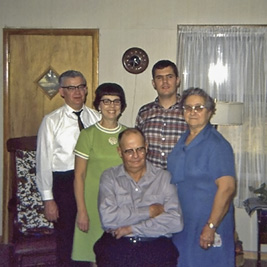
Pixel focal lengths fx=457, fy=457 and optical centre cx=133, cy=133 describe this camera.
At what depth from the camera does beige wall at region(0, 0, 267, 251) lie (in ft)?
14.4

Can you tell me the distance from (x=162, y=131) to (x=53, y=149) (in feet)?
2.36

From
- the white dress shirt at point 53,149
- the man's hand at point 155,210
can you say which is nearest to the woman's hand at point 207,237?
the man's hand at point 155,210

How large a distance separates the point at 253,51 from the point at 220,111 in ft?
2.66

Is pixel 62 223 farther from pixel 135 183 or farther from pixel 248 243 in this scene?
pixel 248 243

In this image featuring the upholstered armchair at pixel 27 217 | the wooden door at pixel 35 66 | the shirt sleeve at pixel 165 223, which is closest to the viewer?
the shirt sleeve at pixel 165 223

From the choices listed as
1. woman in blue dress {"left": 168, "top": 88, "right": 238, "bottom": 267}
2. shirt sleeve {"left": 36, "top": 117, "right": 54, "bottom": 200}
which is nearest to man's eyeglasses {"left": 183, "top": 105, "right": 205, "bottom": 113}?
woman in blue dress {"left": 168, "top": 88, "right": 238, "bottom": 267}

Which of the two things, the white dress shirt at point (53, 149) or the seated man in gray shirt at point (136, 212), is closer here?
the seated man in gray shirt at point (136, 212)

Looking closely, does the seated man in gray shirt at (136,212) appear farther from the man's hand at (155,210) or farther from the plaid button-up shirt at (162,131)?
the plaid button-up shirt at (162,131)

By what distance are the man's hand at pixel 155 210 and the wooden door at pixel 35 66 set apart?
221 centimetres

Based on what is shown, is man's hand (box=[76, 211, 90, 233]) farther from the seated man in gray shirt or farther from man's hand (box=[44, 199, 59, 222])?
man's hand (box=[44, 199, 59, 222])

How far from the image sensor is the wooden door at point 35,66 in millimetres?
4492

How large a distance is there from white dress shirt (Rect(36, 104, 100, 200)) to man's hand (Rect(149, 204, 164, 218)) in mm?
697

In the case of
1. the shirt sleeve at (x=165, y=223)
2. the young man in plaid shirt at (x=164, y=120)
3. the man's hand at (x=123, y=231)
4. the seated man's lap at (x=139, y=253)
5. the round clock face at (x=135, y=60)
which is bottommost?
the seated man's lap at (x=139, y=253)

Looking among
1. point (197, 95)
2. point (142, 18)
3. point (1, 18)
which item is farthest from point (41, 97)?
point (197, 95)
